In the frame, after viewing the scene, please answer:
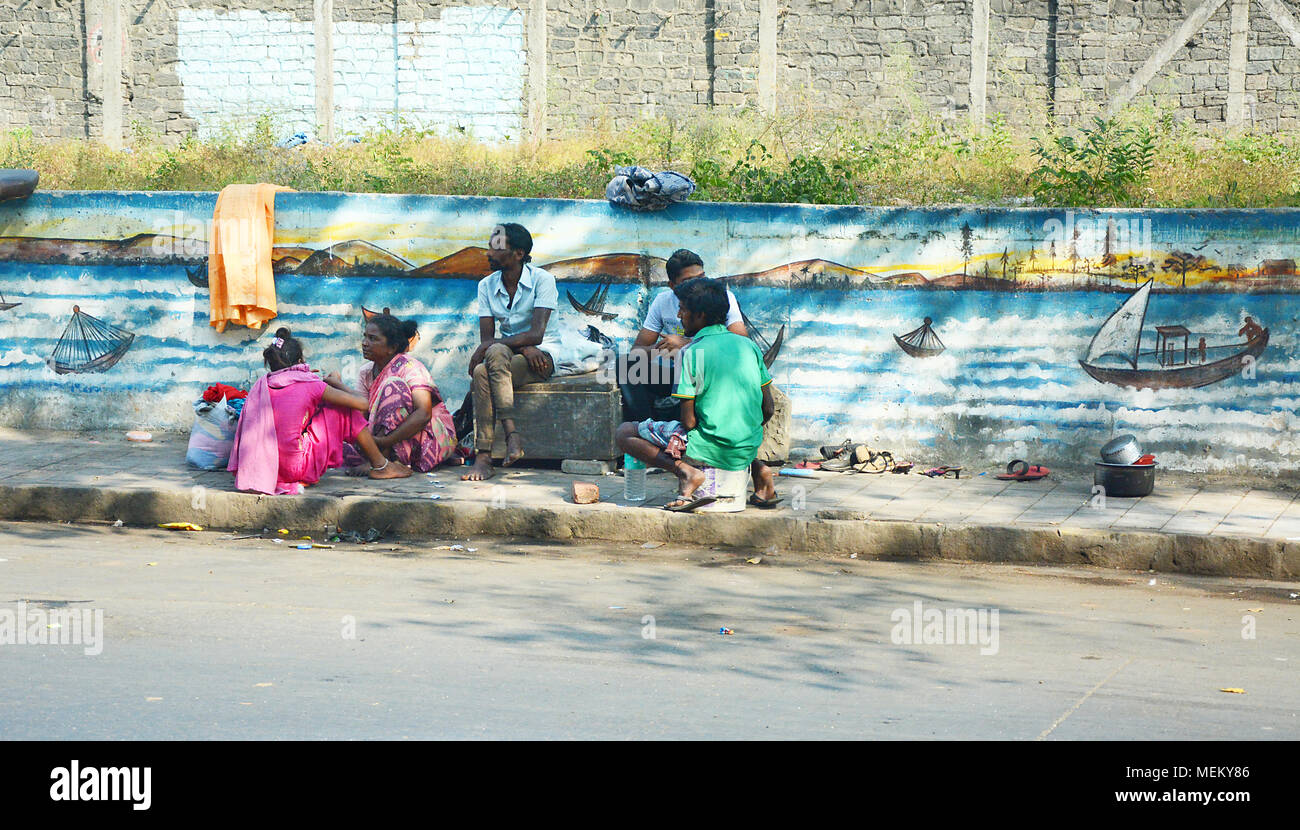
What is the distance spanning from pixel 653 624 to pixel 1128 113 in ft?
42.9

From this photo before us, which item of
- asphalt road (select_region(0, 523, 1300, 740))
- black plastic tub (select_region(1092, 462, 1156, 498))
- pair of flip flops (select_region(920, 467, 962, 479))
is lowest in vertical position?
asphalt road (select_region(0, 523, 1300, 740))

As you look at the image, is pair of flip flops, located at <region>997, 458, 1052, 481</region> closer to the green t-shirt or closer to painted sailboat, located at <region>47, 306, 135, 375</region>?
the green t-shirt

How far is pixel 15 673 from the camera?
5.19 meters

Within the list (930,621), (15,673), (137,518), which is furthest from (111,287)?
(930,621)

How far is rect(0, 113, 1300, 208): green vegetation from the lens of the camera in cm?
1022

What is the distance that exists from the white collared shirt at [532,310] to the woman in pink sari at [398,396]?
0.64m

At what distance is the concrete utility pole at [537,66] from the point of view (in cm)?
1956

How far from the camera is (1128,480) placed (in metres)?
8.65

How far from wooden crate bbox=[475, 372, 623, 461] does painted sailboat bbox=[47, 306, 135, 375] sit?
11.1ft

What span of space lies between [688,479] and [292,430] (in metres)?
2.70

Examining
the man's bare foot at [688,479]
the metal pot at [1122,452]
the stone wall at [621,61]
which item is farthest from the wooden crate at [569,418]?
the stone wall at [621,61]

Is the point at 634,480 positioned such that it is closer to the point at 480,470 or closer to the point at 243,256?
the point at 480,470

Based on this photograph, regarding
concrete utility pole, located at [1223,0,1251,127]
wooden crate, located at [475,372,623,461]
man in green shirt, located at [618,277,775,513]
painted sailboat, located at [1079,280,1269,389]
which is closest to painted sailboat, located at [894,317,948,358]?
painted sailboat, located at [1079,280,1269,389]

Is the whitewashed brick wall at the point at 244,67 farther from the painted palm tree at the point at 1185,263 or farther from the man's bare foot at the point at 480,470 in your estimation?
the painted palm tree at the point at 1185,263
